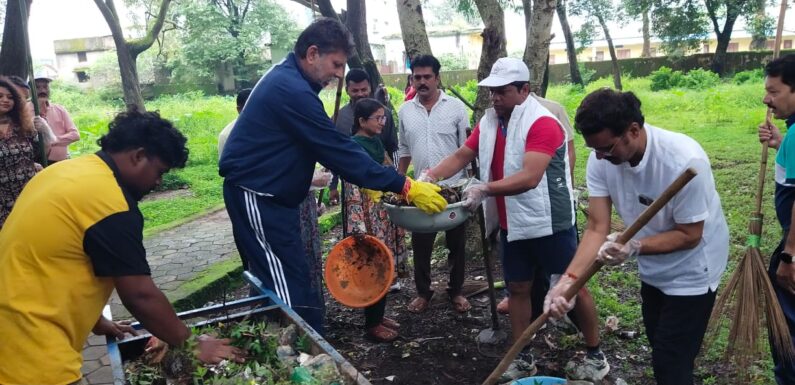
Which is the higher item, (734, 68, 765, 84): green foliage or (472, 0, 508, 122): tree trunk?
(472, 0, 508, 122): tree trunk

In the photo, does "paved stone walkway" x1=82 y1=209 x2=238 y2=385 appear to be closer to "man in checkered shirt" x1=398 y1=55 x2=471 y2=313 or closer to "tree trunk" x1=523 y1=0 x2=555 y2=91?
"man in checkered shirt" x1=398 y1=55 x2=471 y2=313

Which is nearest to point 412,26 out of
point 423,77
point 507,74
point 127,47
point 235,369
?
point 423,77

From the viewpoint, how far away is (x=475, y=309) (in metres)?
4.56

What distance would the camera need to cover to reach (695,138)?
416 inches

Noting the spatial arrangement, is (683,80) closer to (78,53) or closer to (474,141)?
(474,141)

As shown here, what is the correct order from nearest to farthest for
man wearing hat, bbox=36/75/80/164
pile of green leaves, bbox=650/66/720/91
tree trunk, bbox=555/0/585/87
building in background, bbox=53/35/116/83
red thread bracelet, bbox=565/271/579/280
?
1. red thread bracelet, bbox=565/271/579/280
2. man wearing hat, bbox=36/75/80/164
3. tree trunk, bbox=555/0/585/87
4. pile of green leaves, bbox=650/66/720/91
5. building in background, bbox=53/35/116/83

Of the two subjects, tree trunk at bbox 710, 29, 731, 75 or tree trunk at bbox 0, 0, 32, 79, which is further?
tree trunk at bbox 710, 29, 731, 75

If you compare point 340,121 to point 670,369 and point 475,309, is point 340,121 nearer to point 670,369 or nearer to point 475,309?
point 475,309

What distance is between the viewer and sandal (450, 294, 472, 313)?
4504mm

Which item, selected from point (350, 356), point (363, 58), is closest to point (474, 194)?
point (350, 356)

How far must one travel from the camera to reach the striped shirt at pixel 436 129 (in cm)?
443

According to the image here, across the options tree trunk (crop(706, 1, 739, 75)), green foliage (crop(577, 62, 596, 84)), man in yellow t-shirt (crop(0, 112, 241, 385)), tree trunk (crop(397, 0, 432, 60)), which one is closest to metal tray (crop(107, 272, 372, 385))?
man in yellow t-shirt (crop(0, 112, 241, 385))

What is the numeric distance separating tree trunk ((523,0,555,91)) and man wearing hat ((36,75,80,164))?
434 cm

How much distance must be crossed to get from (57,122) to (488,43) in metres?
4.16
